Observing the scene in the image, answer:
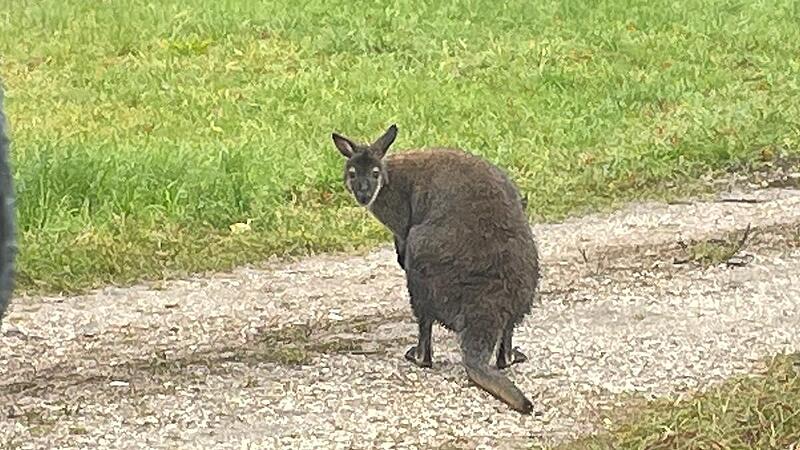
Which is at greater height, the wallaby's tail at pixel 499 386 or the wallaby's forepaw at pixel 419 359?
the wallaby's tail at pixel 499 386

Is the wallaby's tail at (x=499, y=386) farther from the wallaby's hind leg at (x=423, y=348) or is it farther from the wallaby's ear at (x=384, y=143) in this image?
the wallaby's ear at (x=384, y=143)

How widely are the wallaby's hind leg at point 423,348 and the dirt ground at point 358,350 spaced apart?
0.04 meters

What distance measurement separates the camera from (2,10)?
13.8m

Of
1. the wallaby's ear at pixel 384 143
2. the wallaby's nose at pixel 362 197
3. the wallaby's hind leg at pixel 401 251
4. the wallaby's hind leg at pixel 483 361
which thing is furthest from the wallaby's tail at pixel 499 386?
the wallaby's ear at pixel 384 143

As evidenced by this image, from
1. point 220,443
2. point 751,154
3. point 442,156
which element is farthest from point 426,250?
point 751,154

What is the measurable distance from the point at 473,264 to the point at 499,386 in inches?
16.4

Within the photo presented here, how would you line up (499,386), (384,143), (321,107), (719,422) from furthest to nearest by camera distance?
(321,107)
(384,143)
(499,386)
(719,422)

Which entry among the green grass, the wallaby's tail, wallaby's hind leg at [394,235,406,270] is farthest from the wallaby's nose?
the green grass

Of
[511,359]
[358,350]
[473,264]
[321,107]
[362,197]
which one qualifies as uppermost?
[473,264]

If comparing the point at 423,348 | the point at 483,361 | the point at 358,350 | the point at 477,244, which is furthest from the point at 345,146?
the point at 483,361

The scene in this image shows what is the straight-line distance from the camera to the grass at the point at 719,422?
13.9 ft

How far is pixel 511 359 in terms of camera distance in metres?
5.38

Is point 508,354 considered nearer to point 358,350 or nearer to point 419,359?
point 419,359

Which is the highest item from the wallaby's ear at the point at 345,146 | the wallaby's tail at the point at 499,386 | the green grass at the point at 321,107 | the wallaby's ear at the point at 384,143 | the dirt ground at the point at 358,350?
the wallaby's ear at the point at 384,143
